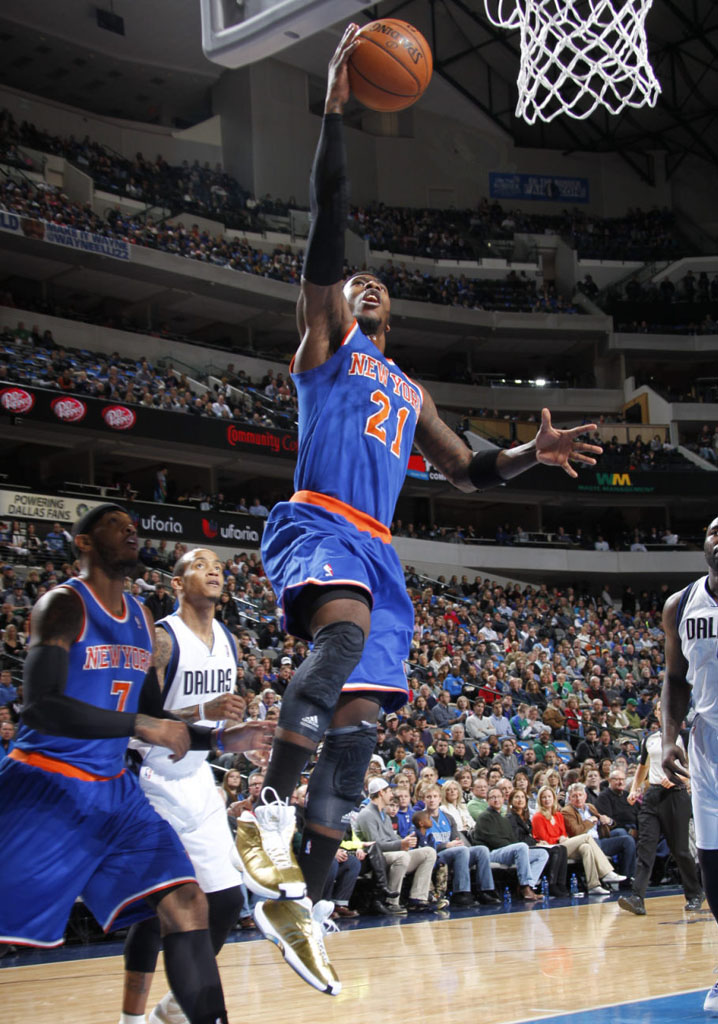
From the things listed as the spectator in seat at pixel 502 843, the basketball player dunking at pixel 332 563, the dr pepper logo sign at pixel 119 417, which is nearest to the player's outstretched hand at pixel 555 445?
the basketball player dunking at pixel 332 563

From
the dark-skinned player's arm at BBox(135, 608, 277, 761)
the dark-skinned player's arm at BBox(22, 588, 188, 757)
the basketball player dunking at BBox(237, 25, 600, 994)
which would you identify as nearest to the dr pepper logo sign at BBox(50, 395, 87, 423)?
the dark-skinned player's arm at BBox(135, 608, 277, 761)

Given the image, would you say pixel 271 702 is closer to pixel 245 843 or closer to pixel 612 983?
pixel 612 983

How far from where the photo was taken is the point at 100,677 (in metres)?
3.89

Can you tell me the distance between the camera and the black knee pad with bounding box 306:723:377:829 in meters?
3.45

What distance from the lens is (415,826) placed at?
10.8m

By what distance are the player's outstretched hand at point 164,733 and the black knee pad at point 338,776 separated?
53cm

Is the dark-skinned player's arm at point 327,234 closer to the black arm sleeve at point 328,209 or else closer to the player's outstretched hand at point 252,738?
the black arm sleeve at point 328,209

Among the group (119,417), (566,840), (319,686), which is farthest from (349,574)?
(119,417)

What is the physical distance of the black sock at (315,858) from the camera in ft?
11.1

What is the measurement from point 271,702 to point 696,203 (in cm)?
3740

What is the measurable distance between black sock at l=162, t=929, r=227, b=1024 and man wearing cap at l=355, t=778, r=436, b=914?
271 inches

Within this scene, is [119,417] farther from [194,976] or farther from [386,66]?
[194,976]

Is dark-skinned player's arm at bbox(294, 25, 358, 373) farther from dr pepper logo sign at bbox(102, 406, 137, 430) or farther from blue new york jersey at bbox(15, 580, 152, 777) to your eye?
dr pepper logo sign at bbox(102, 406, 137, 430)

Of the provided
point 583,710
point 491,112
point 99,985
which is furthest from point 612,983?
point 491,112
